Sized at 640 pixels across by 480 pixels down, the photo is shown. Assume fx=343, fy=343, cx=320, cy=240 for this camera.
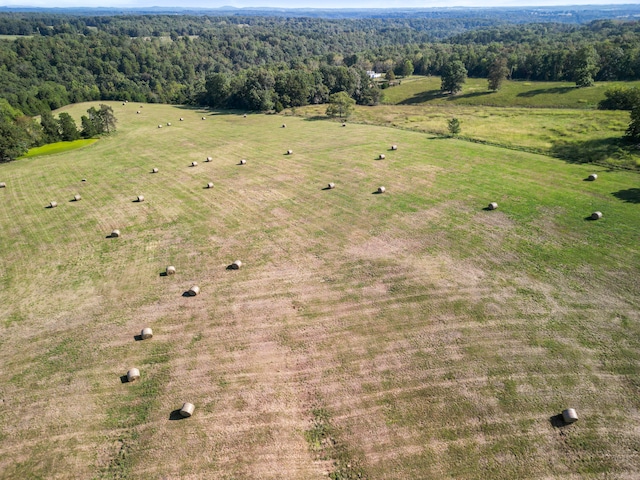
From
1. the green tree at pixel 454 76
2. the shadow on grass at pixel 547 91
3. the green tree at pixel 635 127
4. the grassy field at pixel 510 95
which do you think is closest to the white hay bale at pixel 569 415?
the green tree at pixel 635 127

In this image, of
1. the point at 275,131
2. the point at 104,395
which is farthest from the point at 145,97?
the point at 104,395

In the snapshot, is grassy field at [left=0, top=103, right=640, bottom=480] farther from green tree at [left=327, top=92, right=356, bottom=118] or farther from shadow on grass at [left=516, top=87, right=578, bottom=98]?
shadow on grass at [left=516, top=87, right=578, bottom=98]

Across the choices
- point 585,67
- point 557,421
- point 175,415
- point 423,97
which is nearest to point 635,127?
point 557,421

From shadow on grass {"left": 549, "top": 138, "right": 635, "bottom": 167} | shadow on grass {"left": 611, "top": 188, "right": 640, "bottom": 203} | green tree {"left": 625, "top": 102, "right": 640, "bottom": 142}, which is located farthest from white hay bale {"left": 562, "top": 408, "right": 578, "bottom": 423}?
green tree {"left": 625, "top": 102, "right": 640, "bottom": 142}

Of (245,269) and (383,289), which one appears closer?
(383,289)

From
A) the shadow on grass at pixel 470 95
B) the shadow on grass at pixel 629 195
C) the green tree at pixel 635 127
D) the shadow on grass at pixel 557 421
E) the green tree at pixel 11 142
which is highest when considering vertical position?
the green tree at pixel 635 127

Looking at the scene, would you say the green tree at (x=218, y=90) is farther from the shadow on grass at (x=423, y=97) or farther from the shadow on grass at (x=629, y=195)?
the shadow on grass at (x=629, y=195)

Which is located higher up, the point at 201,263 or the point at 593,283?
the point at 593,283

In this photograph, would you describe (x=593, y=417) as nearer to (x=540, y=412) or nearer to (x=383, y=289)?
(x=540, y=412)
